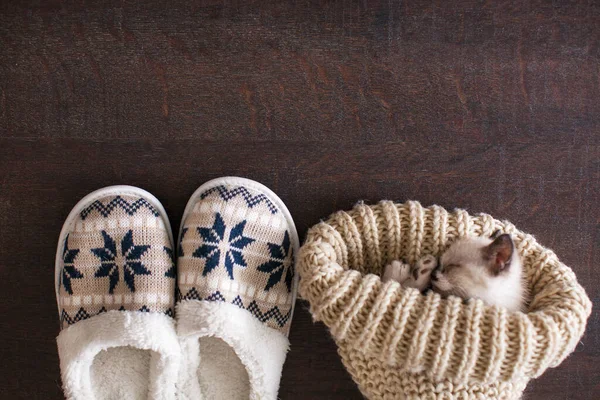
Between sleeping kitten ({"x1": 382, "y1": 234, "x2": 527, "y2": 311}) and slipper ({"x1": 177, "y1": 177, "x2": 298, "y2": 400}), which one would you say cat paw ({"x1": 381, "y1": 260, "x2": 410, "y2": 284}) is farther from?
slipper ({"x1": 177, "y1": 177, "x2": 298, "y2": 400})

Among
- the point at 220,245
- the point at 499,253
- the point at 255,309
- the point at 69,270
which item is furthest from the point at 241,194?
the point at 499,253

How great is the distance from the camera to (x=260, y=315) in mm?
954

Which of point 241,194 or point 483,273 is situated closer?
point 483,273

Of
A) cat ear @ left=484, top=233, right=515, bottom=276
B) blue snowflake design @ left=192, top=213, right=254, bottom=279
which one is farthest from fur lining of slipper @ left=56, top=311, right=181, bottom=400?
cat ear @ left=484, top=233, right=515, bottom=276

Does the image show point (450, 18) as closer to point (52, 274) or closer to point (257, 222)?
point (257, 222)

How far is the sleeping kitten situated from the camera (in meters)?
0.76

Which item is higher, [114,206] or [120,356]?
[114,206]

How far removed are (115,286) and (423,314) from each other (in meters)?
0.54

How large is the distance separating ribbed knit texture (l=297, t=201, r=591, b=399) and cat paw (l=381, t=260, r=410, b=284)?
0.04 m

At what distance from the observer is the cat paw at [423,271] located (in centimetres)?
84

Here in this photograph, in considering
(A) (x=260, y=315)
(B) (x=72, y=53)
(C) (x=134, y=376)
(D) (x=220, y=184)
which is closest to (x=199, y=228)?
(D) (x=220, y=184)

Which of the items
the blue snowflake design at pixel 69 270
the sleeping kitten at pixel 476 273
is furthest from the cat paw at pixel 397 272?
the blue snowflake design at pixel 69 270

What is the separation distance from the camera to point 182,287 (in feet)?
3.07

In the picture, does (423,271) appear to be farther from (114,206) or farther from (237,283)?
(114,206)
